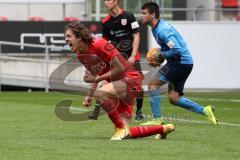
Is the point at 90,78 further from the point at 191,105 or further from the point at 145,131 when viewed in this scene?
the point at 191,105

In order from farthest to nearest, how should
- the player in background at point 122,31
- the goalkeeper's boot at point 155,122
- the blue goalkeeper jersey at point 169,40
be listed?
the player in background at point 122,31
the blue goalkeeper jersey at point 169,40
the goalkeeper's boot at point 155,122

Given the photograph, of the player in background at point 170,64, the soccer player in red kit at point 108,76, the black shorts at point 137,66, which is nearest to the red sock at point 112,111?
the soccer player in red kit at point 108,76

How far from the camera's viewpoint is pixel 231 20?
1176 inches

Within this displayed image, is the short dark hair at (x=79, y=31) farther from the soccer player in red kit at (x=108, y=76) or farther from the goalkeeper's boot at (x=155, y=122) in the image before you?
the goalkeeper's boot at (x=155, y=122)

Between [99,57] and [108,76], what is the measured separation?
0.27m

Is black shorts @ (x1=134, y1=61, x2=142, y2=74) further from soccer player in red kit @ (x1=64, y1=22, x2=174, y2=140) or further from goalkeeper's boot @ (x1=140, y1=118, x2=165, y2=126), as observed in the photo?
soccer player in red kit @ (x1=64, y1=22, x2=174, y2=140)

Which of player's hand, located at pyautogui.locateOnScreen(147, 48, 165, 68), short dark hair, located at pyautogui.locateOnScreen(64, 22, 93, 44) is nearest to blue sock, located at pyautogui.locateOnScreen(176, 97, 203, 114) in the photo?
player's hand, located at pyautogui.locateOnScreen(147, 48, 165, 68)

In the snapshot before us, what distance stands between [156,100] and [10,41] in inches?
565

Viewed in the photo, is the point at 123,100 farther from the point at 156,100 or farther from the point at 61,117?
the point at 61,117

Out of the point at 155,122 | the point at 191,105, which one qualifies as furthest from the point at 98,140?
the point at 191,105

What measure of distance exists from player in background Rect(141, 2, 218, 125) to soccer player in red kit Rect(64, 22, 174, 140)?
1632mm

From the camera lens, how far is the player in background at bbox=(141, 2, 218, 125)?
13.7 m

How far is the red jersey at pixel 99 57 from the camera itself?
11.4 metres

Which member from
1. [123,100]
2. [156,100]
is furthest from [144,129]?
[156,100]
